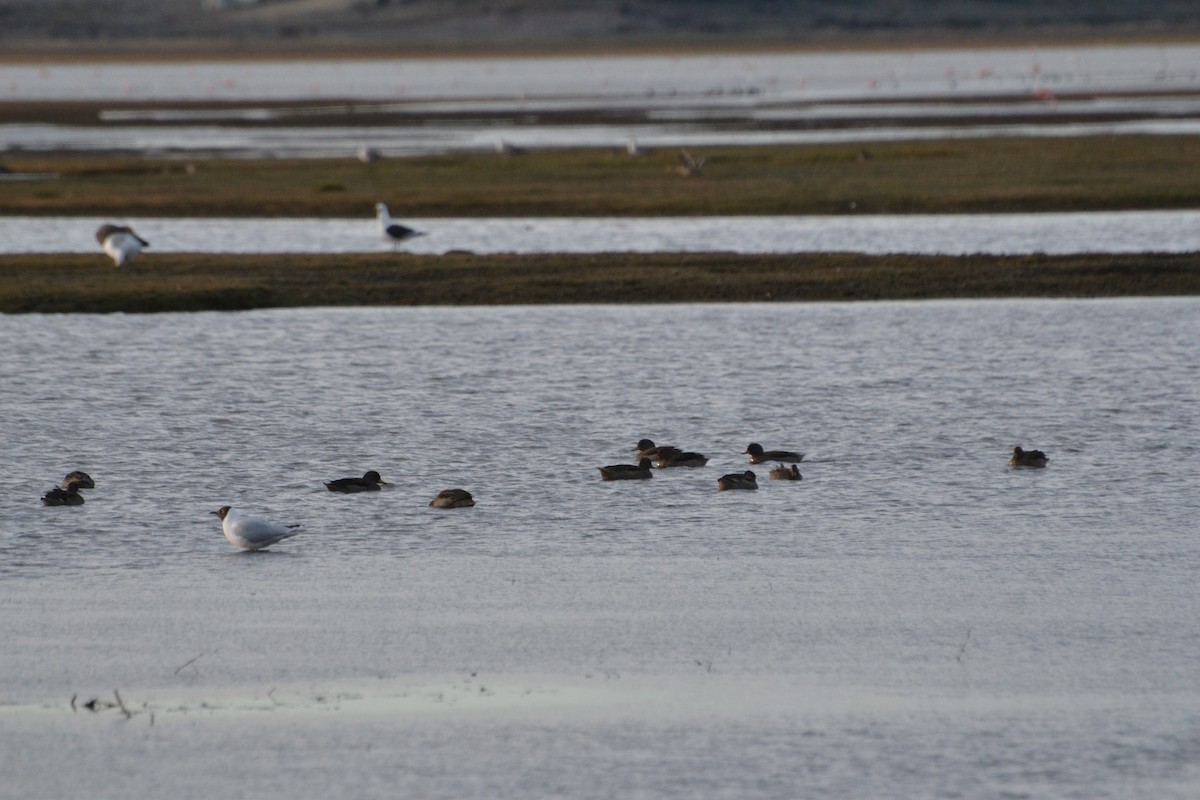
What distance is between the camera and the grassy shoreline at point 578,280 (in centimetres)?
2161

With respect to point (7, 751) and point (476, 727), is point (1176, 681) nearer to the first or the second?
point (476, 727)

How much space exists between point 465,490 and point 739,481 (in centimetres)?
190

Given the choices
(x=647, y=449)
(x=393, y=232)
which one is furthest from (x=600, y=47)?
(x=647, y=449)

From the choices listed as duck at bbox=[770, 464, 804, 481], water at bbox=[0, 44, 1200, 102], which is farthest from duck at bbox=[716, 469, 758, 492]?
water at bbox=[0, 44, 1200, 102]

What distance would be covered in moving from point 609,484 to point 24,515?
3983mm

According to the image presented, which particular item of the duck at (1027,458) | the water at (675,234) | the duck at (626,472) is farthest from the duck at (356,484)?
the water at (675,234)

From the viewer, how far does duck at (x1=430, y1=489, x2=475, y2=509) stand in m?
11.9

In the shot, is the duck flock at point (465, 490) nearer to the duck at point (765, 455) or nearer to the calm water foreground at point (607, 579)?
the duck at point (765, 455)

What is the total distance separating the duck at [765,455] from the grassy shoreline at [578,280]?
8.74 m

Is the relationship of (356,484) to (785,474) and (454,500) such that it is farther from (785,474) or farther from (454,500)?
(785,474)

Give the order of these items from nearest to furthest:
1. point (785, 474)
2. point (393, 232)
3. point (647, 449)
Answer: point (785, 474) < point (647, 449) < point (393, 232)

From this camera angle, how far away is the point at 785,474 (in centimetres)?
1255

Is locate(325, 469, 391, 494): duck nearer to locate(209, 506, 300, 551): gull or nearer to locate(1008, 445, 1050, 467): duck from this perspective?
locate(209, 506, 300, 551): gull

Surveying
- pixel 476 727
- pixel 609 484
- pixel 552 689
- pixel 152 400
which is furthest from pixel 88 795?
pixel 152 400
